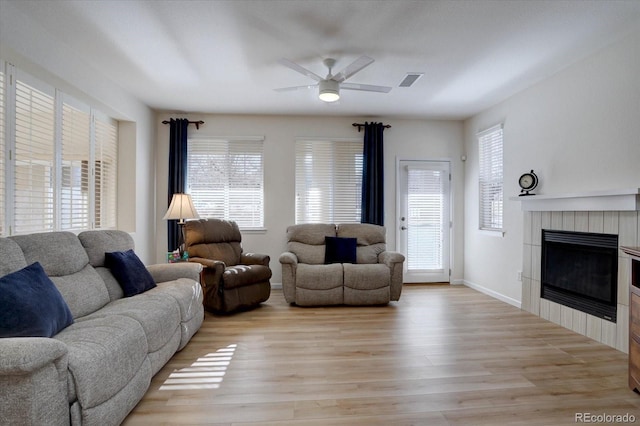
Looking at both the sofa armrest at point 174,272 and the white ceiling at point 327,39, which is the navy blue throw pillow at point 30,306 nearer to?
the sofa armrest at point 174,272

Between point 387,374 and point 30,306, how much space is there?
2.25 metres

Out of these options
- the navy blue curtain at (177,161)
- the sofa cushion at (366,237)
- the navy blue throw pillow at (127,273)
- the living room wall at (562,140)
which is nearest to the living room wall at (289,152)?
the navy blue curtain at (177,161)

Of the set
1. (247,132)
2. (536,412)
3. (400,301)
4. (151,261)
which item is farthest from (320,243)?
(536,412)

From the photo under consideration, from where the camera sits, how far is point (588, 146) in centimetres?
320

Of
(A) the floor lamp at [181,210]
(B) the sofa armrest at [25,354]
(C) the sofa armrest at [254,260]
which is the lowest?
(C) the sofa armrest at [254,260]

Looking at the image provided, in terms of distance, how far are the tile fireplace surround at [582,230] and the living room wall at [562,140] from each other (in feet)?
0.54

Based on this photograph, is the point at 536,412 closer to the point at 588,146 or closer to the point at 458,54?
the point at 588,146

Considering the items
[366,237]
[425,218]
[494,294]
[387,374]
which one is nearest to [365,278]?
[366,237]

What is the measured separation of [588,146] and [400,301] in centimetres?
270

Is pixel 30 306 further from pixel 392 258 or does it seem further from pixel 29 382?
pixel 392 258

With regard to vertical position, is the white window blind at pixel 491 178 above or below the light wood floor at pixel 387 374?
above

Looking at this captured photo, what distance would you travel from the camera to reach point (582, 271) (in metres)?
3.26

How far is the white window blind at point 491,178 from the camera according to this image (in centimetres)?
459

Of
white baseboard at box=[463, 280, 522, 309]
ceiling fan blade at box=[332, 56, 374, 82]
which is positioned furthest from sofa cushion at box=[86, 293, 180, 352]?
white baseboard at box=[463, 280, 522, 309]
